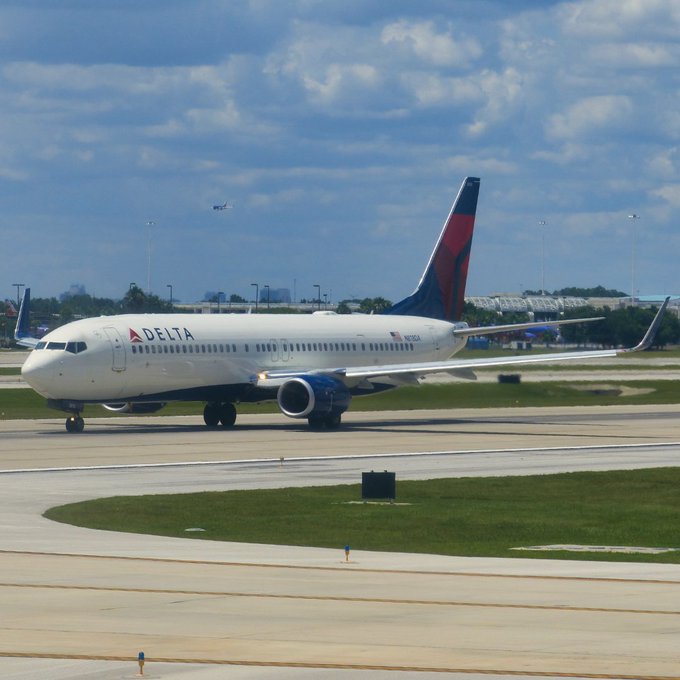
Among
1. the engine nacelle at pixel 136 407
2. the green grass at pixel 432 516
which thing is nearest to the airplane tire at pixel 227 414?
the engine nacelle at pixel 136 407

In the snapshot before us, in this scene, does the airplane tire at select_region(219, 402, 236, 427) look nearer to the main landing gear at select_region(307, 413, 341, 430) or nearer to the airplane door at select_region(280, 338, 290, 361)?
the airplane door at select_region(280, 338, 290, 361)

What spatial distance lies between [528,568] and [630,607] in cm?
437

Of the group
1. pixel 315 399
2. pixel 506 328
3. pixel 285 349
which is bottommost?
pixel 315 399

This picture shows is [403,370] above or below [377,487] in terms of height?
above

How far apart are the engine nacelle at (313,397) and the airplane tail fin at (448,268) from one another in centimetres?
1318

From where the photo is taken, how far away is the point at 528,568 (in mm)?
24344

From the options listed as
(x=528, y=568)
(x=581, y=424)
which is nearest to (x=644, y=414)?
(x=581, y=424)

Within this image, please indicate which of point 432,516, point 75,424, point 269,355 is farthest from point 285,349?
point 432,516

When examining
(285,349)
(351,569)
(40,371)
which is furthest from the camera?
(285,349)

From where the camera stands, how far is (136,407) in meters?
66.1

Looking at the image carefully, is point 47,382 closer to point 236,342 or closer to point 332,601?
point 236,342

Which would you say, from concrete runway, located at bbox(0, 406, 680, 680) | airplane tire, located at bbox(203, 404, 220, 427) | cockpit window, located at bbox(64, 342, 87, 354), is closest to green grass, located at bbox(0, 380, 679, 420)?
airplane tire, located at bbox(203, 404, 220, 427)

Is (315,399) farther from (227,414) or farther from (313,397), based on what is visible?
(227,414)

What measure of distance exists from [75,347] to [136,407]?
726 centimetres
